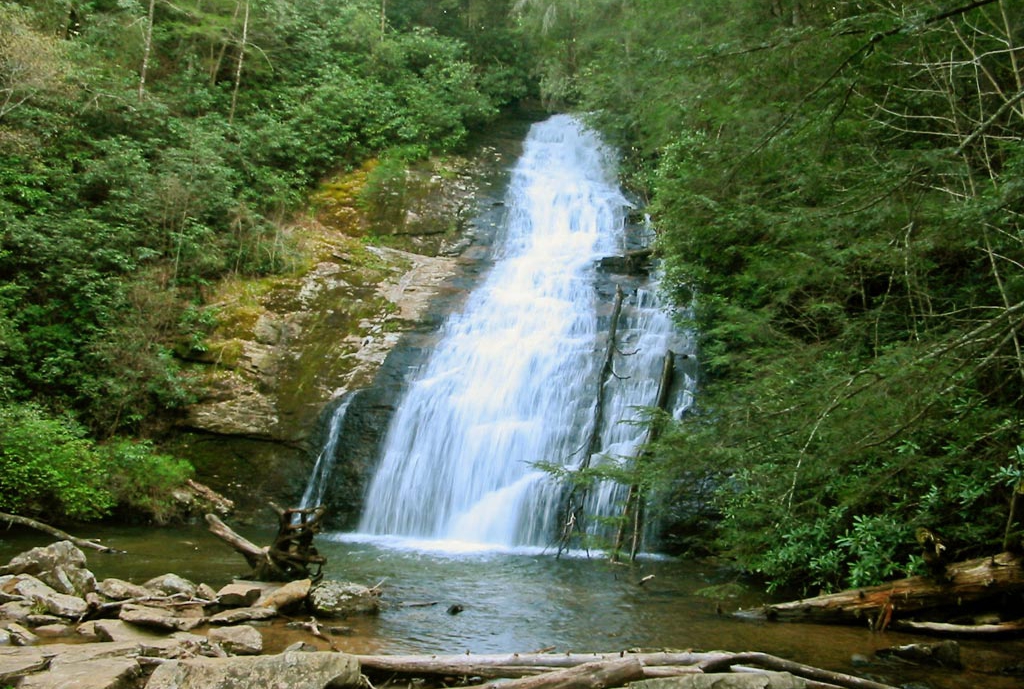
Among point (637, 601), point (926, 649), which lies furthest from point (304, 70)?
point (926, 649)

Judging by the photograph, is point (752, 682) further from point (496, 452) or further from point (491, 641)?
point (496, 452)

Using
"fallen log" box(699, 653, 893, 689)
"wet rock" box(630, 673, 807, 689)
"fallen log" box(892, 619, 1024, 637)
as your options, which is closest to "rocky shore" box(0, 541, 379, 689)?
"wet rock" box(630, 673, 807, 689)

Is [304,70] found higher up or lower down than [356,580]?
higher up

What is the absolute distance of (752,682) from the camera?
3838 mm

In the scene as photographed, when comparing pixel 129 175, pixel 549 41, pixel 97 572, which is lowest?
pixel 97 572

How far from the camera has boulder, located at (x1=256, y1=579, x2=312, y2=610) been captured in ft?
Answer: 21.4

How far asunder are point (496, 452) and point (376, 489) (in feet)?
7.00

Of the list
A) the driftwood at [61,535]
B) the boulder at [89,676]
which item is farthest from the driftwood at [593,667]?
the driftwood at [61,535]

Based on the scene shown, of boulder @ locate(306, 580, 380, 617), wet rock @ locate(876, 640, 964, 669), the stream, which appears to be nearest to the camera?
wet rock @ locate(876, 640, 964, 669)

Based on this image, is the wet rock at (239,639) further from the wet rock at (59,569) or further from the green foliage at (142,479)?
the green foliage at (142,479)

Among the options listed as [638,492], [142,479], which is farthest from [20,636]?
[142,479]

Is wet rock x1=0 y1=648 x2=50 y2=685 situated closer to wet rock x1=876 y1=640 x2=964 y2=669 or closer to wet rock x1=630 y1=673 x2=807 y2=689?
wet rock x1=630 y1=673 x2=807 y2=689

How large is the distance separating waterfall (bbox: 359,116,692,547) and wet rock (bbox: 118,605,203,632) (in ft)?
15.8

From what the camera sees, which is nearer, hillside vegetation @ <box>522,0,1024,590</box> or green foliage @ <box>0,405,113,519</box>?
hillside vegetation @ <box>522,0,1024,590</box>
